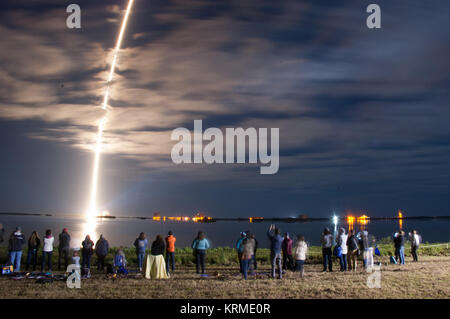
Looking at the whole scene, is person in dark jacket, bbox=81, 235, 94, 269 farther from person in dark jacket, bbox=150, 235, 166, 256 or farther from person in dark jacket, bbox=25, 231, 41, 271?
person in dark jacket, bbox=150, 235, 166, 256

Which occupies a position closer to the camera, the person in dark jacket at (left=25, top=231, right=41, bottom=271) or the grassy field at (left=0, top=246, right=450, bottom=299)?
the grassy field at (left=0, top=246, right=450, bottom=299)

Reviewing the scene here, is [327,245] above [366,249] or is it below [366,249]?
above

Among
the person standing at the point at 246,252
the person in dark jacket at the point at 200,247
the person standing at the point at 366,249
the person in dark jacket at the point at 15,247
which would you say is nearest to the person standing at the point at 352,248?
the person standing at the point at 366,249

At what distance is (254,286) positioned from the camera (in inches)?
627

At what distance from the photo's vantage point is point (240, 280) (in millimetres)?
17531

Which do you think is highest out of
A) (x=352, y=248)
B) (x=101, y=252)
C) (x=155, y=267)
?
(x=352, y=248)

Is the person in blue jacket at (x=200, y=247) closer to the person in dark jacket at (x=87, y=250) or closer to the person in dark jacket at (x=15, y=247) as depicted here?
the person in dark jacket at (x=87, y=250)

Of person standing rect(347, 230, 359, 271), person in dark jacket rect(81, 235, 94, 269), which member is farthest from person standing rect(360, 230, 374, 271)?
person in dark jacket rect(81, 235, 94, 269)

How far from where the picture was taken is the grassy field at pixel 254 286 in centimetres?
1430

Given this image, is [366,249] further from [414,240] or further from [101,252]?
[101,252]

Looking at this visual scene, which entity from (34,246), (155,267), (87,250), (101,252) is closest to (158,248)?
(155,267)

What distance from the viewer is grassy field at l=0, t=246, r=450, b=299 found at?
14297 millimetres
